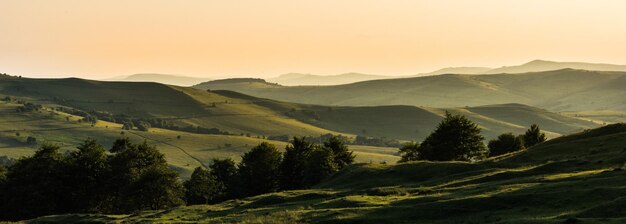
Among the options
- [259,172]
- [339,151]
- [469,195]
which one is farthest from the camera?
[339,151]

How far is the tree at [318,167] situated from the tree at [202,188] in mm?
17825

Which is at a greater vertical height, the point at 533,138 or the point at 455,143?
the point at 533,138

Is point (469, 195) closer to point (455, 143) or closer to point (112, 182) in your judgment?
point (455, 143)

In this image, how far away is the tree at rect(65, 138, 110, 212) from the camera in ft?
307

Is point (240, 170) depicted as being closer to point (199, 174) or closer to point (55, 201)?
point (199, 174)

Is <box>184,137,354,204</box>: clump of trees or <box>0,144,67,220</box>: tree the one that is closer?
<box>0,144,67,220</box>: tree

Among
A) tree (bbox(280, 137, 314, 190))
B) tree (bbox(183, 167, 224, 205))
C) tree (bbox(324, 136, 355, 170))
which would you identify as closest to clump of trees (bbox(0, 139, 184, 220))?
tree (bbox(183, 167, 224, 205))

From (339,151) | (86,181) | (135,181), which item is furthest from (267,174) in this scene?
(86,181)

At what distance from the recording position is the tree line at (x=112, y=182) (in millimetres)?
89250

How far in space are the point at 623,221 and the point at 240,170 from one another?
276 feet

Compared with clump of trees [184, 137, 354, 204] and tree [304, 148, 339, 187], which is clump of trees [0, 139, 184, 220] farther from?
tree [304, 148, 339, 187]

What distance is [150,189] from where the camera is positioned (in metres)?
89.1

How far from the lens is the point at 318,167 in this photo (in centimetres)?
10306

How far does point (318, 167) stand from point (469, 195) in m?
50.7
